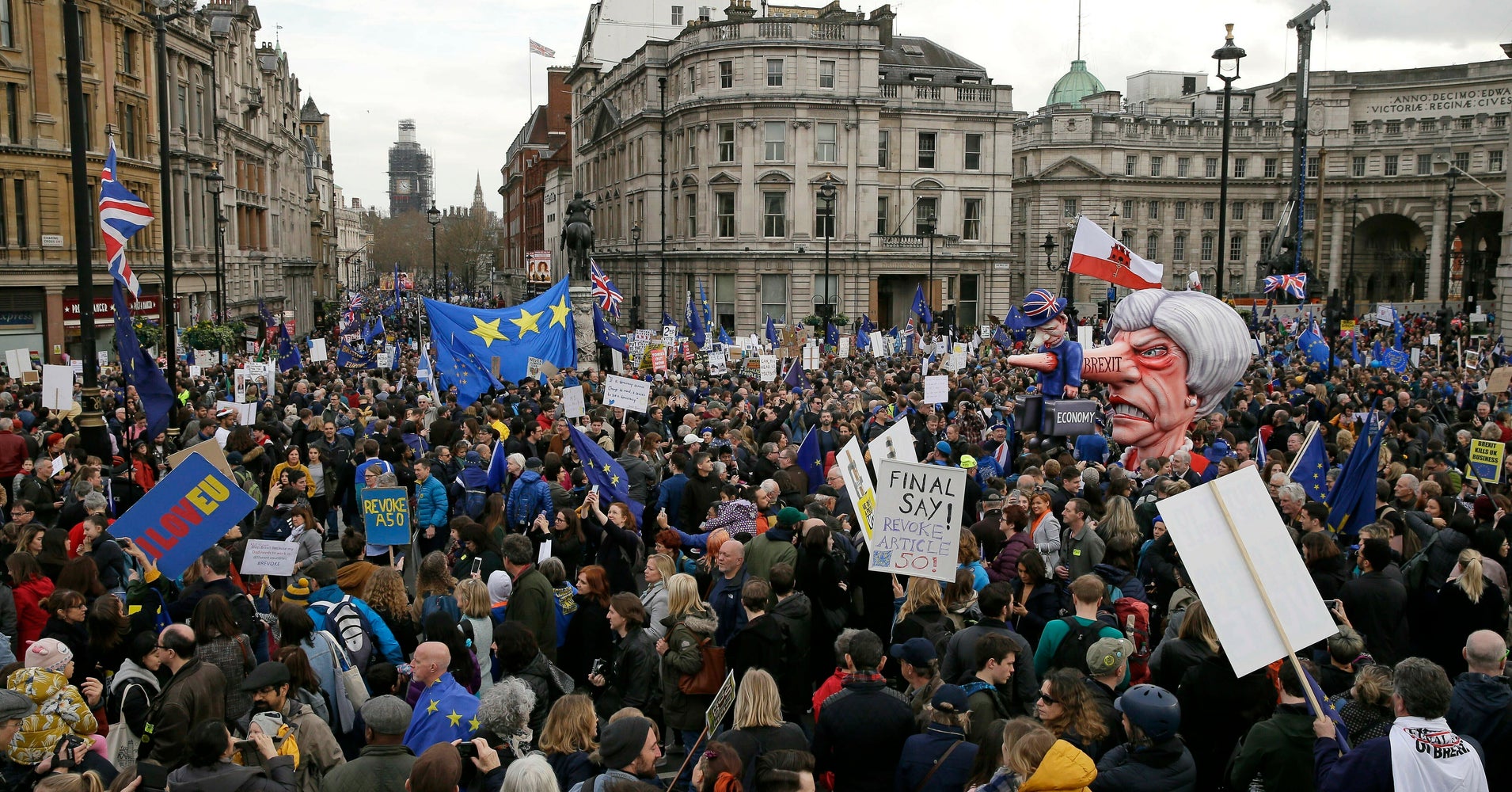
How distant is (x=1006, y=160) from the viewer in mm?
56688

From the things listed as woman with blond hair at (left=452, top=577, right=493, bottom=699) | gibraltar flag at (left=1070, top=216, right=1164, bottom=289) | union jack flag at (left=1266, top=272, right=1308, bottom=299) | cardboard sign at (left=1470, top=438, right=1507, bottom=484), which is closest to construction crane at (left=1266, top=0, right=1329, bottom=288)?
union jack flag at (left=1266, top=272, right=1308, bottom=299)

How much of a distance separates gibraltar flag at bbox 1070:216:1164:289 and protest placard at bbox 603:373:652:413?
266 inches

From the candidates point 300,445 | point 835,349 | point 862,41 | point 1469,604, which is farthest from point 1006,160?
point 1469,604

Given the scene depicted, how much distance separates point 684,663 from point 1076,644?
232cm

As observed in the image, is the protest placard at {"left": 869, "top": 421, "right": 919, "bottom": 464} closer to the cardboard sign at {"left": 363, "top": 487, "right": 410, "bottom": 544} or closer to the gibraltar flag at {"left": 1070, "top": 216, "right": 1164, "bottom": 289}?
the cardboard sign at {"left": 363, "top": 487, "right": 410, "bottom": 544}

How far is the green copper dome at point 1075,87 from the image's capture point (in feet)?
289

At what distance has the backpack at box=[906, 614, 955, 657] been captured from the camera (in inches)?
281

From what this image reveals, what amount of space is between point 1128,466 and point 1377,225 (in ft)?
257

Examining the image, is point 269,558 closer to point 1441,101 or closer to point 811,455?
point 811,455

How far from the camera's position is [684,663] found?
7.07 metres

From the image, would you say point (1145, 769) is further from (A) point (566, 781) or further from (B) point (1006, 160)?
(B) point (1006, 160)

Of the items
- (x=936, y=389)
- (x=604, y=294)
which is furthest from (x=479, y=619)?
(x=604, y=294)

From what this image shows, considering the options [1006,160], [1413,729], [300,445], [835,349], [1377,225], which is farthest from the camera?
[1377,225]

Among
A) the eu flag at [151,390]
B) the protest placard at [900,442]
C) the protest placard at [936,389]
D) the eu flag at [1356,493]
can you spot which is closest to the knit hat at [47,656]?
the protest placard at [900,442]
